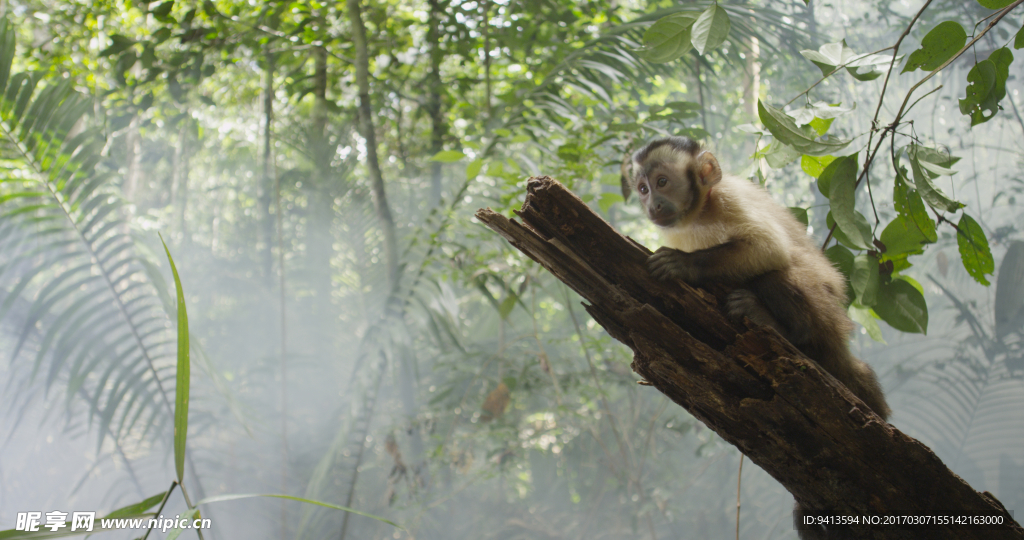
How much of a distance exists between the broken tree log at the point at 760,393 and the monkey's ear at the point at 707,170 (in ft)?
1.60

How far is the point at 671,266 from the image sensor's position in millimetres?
1274

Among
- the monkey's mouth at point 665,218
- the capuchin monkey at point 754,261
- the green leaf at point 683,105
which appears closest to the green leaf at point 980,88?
the capuchin monkey at point 754,261

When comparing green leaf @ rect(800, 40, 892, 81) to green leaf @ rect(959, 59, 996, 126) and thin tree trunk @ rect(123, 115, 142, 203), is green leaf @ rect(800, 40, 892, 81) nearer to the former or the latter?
green leaf @ rect(959, 59, 996, 126)

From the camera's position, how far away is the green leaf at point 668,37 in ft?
3.96

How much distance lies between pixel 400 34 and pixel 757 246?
11.1 ft

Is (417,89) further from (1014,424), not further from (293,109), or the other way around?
(1014,424)

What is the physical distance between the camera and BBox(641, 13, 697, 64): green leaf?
121cm

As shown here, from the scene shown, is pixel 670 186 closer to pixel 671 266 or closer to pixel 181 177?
pixel 671 266

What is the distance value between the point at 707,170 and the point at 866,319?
0.65 m

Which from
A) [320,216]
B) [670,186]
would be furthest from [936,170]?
[320,216]

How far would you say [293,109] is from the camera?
413 cm

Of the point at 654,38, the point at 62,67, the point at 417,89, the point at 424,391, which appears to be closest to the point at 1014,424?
the point at 654,38

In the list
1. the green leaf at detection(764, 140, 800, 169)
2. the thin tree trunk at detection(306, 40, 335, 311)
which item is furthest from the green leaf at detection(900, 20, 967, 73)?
the thin tree trunk at detection(306, 40, 335, 311)

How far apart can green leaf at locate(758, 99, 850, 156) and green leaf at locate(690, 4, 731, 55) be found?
0.17 meters
